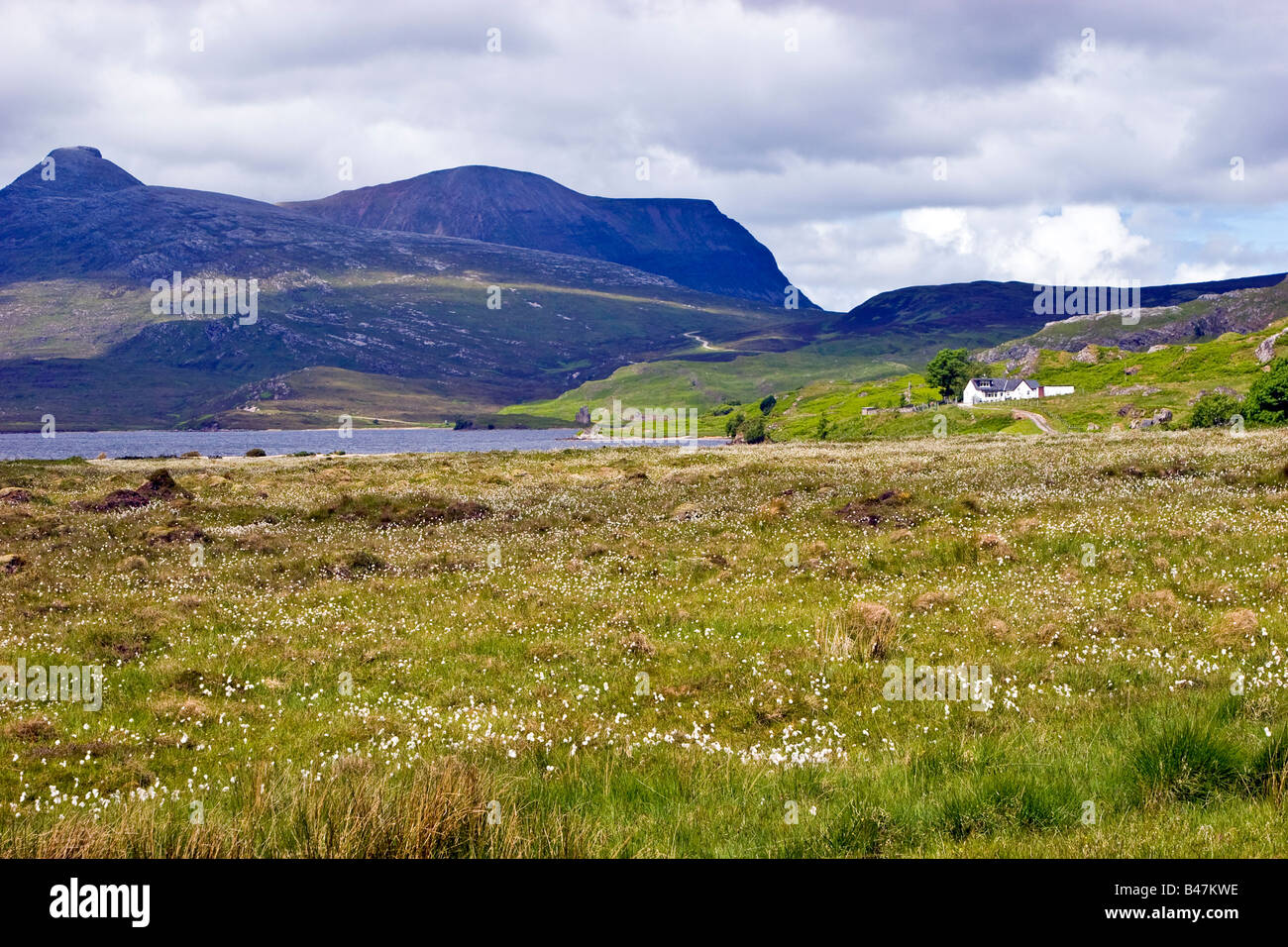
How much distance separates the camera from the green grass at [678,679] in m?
8.28

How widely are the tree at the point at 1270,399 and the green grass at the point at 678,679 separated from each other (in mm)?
95048

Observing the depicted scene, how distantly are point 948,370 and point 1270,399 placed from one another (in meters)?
75.5

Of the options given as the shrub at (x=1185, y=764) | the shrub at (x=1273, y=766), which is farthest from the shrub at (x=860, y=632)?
the shrub at (x=1273, y=766)

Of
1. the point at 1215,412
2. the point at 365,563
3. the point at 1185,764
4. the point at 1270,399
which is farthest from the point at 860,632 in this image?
the point at 1270,399

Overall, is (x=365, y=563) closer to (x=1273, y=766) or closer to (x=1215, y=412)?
(x=1273, y=766)

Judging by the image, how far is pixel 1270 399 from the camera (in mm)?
111000

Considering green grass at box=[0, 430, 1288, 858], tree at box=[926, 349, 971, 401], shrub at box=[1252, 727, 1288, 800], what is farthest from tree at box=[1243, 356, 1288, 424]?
shrub at box=[1252, 727, 1288, 800]

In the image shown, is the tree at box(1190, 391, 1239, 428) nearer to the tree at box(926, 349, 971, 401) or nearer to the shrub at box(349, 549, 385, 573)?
the tree at box(926, 349, 971, 401)

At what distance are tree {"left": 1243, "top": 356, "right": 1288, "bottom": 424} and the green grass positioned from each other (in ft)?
312

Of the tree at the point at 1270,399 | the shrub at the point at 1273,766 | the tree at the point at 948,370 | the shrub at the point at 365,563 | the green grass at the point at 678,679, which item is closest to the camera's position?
the green grass at the point at 678,679

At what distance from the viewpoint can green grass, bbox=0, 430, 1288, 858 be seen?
27.2 feet

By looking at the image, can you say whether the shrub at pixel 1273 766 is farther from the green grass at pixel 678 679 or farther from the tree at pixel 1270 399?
the tree at pixel 1270 399

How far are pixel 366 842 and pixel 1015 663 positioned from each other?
434 inches

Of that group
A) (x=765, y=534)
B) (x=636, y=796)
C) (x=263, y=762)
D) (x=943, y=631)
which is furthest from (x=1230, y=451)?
(x=263, y=762)
